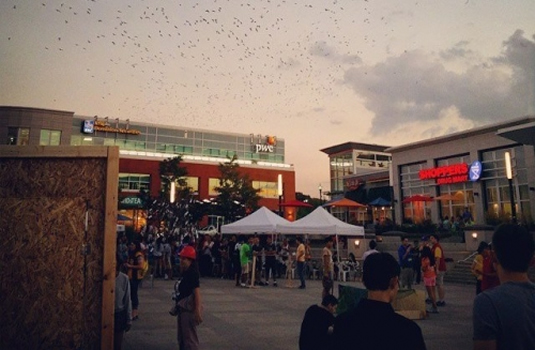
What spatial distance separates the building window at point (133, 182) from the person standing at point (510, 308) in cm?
5584

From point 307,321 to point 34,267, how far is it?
3.51m

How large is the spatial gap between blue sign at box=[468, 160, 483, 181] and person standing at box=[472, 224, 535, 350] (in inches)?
1242

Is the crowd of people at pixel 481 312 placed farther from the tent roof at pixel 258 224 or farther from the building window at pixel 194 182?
the building window at pixel 194 182

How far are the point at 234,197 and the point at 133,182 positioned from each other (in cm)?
1766

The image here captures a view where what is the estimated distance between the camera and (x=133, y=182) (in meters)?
56.3

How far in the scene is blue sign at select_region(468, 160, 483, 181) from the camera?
30578mm

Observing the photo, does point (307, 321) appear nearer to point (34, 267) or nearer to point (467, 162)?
point (34, 267)

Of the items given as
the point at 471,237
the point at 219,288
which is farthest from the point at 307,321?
the point at 471,237

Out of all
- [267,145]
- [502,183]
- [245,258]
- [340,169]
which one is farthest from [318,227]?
[267,145]

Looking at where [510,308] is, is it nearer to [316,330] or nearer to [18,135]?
[316,330]

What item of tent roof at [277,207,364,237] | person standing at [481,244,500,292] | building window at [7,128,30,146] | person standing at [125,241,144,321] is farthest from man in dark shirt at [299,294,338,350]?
building window at [7,128,30,146]

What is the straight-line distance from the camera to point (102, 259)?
203 inches

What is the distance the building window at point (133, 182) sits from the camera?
182 ft

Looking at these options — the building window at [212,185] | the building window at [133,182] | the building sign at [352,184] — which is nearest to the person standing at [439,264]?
the building sign at [352,184]
